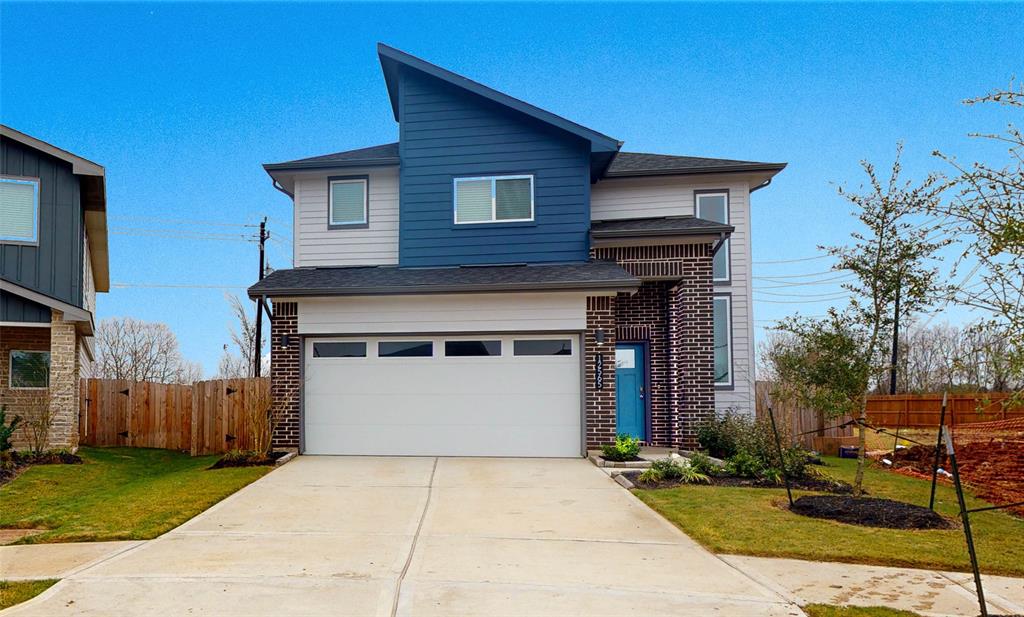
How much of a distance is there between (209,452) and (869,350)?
42.8 feet

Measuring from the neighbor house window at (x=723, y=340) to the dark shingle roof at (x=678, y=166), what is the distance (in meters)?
2.73

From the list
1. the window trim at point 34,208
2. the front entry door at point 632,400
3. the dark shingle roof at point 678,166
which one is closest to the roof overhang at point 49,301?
the window trim at point 34,208

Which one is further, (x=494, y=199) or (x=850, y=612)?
(x=494, y=199)

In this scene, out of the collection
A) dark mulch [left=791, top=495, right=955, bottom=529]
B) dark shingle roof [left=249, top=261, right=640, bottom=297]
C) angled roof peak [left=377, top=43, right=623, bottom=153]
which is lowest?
dark mulch [left=791, top=495, right=955, bottom=529]

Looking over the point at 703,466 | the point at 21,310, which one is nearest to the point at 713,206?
the point at 703,466

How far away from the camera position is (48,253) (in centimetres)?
1409

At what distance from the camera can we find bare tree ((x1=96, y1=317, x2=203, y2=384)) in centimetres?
3384

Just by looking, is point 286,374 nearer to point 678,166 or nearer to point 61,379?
point 61,379

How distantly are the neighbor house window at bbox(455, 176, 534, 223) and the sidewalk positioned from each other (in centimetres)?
935

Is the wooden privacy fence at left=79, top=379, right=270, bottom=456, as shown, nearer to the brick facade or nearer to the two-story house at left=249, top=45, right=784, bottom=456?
the two-story house at left=249, top=45, right=784, bottom=456

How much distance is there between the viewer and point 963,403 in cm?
1870

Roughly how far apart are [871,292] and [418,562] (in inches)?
251

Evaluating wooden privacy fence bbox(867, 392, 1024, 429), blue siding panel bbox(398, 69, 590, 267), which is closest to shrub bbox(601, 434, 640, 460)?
blue siding panel bbox(398, 69, 590, 267)

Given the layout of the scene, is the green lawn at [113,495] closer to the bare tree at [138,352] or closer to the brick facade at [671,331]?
the brick facade at [671,331]
